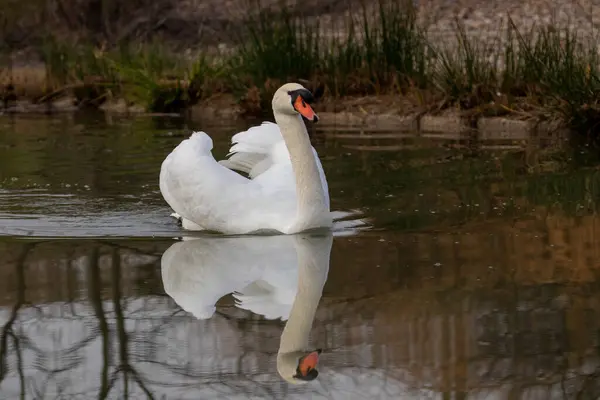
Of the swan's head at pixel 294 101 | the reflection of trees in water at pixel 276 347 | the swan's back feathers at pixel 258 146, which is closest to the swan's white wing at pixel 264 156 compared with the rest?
the swan's back feathers at pixel 258 146

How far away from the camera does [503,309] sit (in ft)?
18.1

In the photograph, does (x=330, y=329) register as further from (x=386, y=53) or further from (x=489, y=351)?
(x=386, y=53)

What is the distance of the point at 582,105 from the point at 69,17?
13.7 metres

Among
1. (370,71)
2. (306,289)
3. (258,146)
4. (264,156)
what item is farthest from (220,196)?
(370,71)

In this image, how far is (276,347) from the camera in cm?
505

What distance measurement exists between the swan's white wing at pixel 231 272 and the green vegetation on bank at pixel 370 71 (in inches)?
209

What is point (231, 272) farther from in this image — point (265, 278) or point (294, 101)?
point (294, 101)

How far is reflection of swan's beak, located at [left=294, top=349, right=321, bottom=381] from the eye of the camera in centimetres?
463

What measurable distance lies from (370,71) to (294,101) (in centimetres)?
688

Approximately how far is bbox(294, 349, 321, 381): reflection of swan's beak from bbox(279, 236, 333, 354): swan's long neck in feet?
0.29

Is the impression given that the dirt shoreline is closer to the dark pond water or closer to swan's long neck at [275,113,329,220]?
the dark pond water

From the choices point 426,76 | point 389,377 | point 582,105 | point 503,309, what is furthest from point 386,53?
point 389,377

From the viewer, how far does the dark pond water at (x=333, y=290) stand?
4637mm

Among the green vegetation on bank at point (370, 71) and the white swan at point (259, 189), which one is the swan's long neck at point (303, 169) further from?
the green vegetation on bank at point (370, 71)
